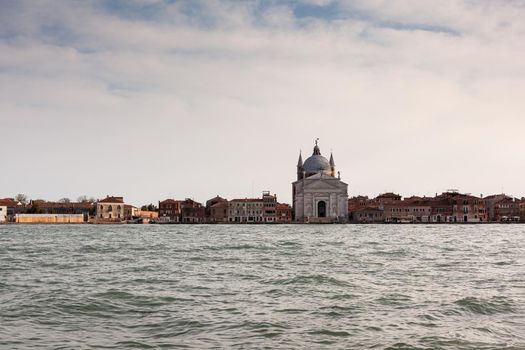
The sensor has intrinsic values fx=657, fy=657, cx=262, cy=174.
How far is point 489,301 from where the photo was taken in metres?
11.2

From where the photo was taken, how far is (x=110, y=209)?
103 m

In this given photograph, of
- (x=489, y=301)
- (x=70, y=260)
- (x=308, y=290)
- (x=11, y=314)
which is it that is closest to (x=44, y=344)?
(x=11, y=314)

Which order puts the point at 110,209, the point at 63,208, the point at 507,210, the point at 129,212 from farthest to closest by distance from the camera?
the point at 129,212
the point at 63,208
the point at 110,209
the point at 507,210

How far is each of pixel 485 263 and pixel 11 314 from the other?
556 inches

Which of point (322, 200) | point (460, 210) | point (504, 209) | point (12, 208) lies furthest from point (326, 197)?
point (12, 208)

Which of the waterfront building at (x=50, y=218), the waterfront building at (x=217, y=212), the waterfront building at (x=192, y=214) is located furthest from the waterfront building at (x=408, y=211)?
the waterfront building at (x=50, y=218)

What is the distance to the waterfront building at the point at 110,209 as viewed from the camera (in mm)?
102250

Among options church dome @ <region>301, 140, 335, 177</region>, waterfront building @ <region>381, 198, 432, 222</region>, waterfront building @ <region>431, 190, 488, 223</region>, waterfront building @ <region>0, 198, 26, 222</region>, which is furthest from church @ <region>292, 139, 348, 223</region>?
waterfront building @ <region>0, 198, 26, 222</region>

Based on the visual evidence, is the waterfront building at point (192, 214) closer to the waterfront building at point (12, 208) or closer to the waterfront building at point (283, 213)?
the waterfront building at point (283, 213)

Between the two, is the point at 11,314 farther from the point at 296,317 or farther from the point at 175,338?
the point at 296,317

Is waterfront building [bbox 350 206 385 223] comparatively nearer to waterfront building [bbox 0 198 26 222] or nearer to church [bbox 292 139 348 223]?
church [bbox 292 139 348 223]

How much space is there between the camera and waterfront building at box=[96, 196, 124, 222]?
10225 centimetres

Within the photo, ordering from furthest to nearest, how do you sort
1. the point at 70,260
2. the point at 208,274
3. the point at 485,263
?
the point at 70,260
the point at 485,263
the point at 208,274

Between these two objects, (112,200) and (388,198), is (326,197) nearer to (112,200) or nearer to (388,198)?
(388,198)
